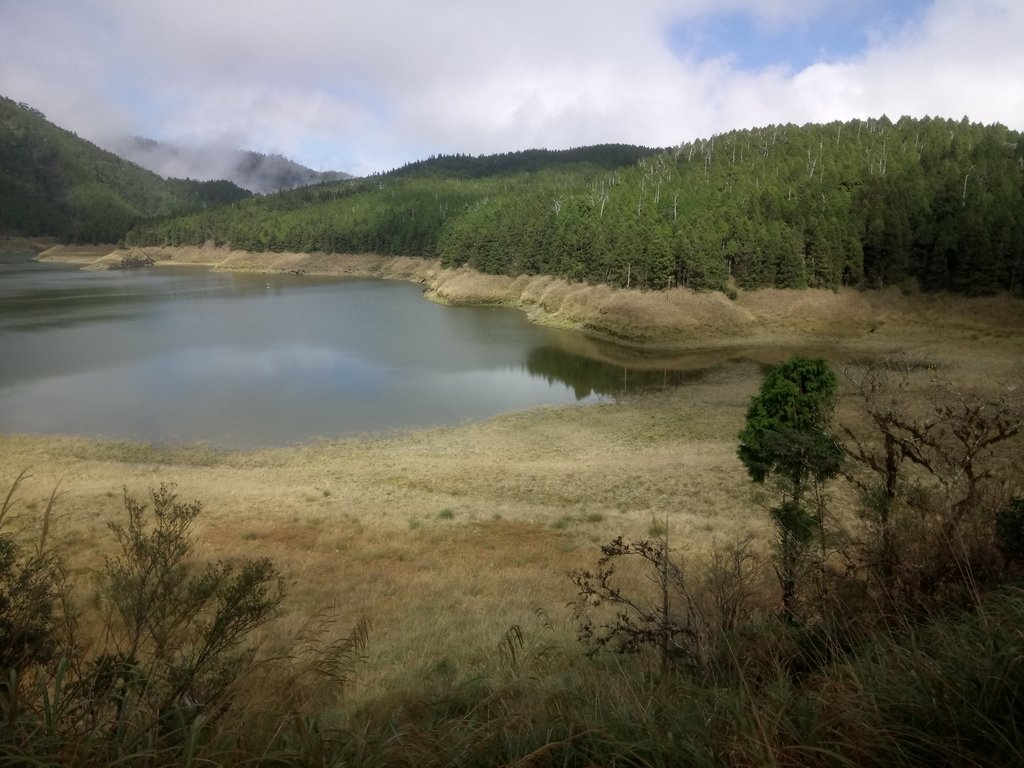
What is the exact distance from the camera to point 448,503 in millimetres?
20453

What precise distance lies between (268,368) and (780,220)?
5503 centimetres

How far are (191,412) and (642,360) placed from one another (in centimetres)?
3044

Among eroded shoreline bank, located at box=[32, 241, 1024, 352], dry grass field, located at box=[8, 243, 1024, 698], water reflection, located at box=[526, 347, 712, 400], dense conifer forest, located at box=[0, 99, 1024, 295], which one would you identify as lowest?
dry grass field, located at box=[8, 243, 1024, 698]

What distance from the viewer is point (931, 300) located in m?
56.1

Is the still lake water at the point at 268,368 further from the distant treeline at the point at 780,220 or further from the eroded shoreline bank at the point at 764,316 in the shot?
the distant treeline at the point at 780,220

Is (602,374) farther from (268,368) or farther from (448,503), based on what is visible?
(448,503)

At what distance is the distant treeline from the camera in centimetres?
5866

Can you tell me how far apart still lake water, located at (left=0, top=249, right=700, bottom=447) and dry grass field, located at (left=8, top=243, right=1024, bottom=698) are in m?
3.00

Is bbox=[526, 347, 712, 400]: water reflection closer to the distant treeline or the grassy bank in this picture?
the grassy bank

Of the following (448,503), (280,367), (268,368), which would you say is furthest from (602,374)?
(448,503)

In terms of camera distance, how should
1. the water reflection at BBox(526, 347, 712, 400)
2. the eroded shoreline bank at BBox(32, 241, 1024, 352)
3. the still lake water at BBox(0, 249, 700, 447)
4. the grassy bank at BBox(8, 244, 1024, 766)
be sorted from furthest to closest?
the eroded shoreline bank at BBox(32, 241, 1024, 352)
the water reflection at BBox(526, 347, 712, 400)
the still lake water at BBox(0, 249, 700, 447)
the grassy bank at BBox(8, 244, 1024, 766)

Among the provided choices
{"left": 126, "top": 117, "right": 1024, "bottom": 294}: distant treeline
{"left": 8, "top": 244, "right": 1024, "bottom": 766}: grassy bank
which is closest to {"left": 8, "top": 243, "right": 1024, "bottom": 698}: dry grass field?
{"left": 8, "top": 244, "right": 1024, "bottom": 766}: grassy bank

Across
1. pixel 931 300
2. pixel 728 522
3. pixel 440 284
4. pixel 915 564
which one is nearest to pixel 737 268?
pixel 931 300

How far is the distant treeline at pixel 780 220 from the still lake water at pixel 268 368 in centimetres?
1341
